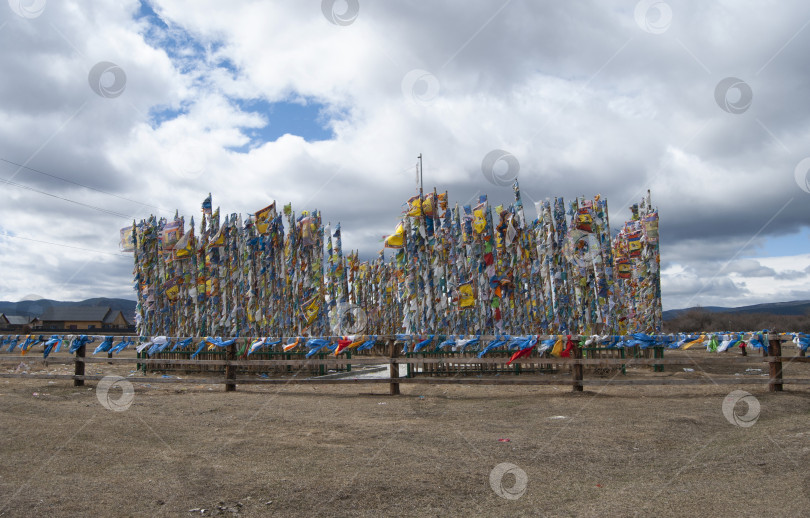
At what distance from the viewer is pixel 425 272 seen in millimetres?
14828

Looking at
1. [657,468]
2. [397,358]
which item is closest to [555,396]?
[397,358]

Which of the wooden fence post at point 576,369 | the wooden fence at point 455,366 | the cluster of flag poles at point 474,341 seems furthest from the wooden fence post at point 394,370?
the wooden fence post at point 576,369

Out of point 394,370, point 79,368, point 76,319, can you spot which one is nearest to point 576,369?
point 394,370

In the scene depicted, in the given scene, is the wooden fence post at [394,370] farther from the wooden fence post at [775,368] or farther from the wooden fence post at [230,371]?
the wooden fence post at [775,368]

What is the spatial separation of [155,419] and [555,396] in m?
6.87

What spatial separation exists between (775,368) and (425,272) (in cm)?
799

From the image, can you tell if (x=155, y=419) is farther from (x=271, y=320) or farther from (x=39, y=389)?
(x=271, y=320)

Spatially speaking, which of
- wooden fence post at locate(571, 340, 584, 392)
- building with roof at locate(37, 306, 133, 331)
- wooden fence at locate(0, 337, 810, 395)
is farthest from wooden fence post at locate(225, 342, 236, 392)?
building with roof at locate(37, 306, 133, 331)

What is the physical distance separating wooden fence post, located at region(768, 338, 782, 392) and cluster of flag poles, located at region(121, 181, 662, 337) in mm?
5683

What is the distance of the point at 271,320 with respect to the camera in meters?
16.9

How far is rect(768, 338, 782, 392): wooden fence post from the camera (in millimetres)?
10047

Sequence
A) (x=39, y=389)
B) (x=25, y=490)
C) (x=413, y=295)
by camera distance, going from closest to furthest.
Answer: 1. (x=25, y=490)
2. (x=39, y=389)
3. (x=413, y=295)

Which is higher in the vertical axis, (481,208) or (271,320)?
(481,208)

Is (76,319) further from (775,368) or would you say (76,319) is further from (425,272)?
(775,368)
